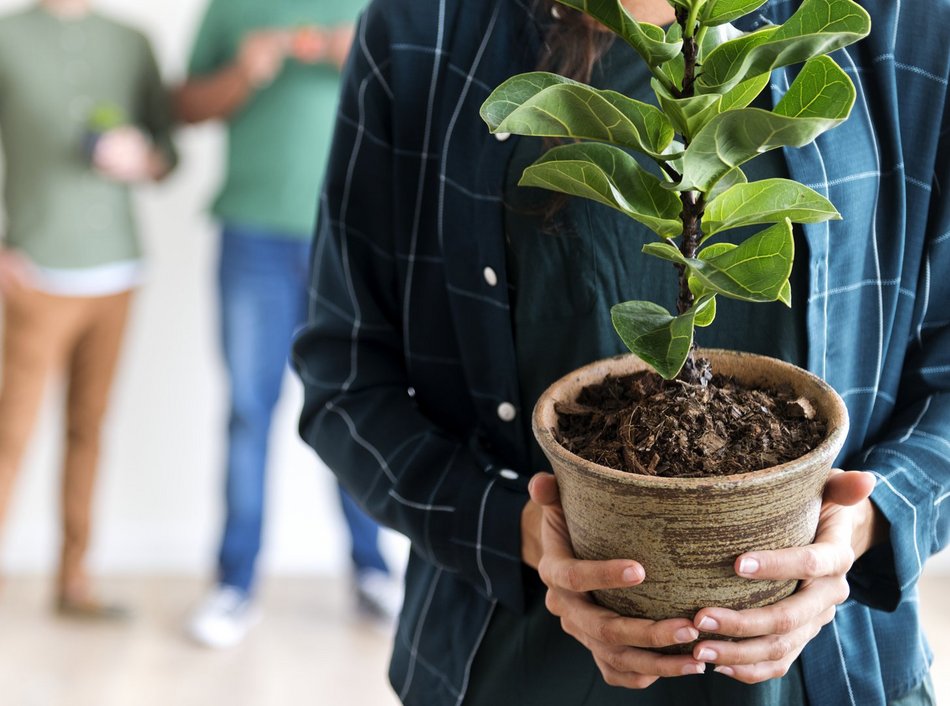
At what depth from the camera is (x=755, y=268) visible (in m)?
0.60

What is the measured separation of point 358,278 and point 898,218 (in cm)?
47

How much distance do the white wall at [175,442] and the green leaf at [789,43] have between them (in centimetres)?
219

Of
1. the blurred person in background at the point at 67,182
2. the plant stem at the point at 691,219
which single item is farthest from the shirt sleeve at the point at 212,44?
Answer: the plant stem at the point at 691,219

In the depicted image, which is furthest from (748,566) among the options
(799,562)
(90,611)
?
(90,611)

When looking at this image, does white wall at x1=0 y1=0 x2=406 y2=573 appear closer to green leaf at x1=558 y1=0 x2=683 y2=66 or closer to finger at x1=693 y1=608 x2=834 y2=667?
finger at x1=693 y1=608 x2=834 y2=667

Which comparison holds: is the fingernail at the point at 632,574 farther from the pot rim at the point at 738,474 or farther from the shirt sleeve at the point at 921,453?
the shirt sleeve at the point at 921,453

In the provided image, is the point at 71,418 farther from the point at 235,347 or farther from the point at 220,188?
the point at 220,188

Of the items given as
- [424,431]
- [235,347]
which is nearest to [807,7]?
[424,431]

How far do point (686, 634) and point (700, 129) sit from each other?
309 millimetres

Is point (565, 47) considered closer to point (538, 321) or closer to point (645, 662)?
point (538, 321)

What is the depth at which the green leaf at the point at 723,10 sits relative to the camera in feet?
1.95

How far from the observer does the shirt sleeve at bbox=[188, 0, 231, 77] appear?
245cm

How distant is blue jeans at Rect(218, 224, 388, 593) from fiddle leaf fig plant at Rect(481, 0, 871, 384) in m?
1.85

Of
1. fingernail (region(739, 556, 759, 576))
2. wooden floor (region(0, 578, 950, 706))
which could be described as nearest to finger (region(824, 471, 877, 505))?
fingernail (region(739, 556, 759, 576))
